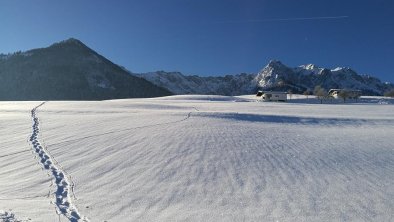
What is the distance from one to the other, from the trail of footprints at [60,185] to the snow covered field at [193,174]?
33 mm

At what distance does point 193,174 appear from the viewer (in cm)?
1638

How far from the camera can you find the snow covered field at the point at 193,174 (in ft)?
41.3

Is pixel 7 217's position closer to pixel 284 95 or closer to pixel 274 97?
pixel 274 97

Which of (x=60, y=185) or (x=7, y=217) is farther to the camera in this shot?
(x=60, y=185)

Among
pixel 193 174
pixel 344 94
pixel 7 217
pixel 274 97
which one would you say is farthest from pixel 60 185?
pixel 344 94

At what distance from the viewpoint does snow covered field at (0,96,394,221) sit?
41.3ft

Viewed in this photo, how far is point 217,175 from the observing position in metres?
16.3

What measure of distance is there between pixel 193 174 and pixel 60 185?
4982mm

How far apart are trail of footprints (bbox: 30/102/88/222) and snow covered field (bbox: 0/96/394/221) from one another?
0.11 ft

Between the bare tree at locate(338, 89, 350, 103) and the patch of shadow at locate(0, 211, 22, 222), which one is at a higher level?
the bare tree at locate(338, 89, 350, 103)

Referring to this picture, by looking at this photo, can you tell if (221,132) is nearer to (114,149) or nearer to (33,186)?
A: (114,149)

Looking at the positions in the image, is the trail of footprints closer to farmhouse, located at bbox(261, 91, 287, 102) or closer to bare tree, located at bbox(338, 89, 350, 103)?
farmhouse, located at bbox(261, 91, 287, 102)

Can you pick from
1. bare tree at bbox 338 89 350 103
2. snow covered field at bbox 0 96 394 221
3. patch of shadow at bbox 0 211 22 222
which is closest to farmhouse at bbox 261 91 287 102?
bare tree at bbox 338 89 350 103

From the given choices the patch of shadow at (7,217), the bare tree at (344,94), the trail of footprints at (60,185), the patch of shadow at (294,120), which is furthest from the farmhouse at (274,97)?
the patch of shadow at (7,217)
